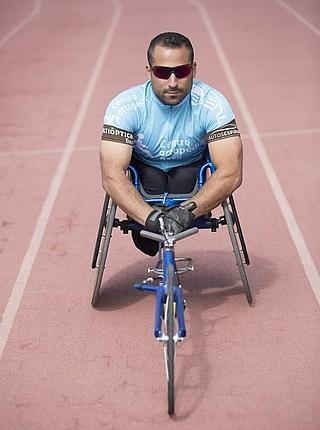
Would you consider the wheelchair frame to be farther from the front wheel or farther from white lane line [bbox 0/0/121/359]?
the front wheel

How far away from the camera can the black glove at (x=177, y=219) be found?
5.41 metres

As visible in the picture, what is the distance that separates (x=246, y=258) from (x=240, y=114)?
521 centimetres

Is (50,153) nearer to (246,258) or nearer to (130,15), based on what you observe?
(246,258)

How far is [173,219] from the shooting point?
5.46m

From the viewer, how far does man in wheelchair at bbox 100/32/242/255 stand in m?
5.71

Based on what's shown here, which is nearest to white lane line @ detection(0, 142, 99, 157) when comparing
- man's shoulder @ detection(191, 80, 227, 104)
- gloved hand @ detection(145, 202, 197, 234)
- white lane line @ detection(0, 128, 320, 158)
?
white lane line @ detection(0, 128, 320, 158)

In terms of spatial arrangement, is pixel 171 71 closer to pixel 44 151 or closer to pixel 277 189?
pixel 277 189

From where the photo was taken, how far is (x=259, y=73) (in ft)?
48.0

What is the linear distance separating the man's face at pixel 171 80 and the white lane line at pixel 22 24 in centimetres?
1331

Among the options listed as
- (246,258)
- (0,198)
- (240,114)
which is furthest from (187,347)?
(240,114)

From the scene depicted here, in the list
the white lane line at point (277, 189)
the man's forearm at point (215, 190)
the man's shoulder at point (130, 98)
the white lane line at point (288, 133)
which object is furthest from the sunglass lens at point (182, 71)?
the white lane line at point (288, 133)

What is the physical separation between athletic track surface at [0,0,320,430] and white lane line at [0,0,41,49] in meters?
5.07

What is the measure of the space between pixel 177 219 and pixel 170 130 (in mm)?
694

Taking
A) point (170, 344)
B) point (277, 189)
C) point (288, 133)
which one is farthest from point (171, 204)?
point (288, 133)
